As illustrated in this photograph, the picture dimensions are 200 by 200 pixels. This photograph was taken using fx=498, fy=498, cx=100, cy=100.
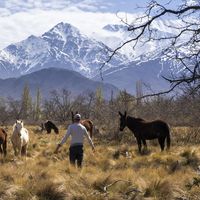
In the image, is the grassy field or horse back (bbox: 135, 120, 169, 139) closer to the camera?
the grassy field

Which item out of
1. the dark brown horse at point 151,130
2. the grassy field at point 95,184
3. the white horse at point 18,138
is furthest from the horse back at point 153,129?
the grassy field at point 95,184

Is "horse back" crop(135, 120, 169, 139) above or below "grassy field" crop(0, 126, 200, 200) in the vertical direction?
above

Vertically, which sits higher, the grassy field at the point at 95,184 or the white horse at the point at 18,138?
the white horse at the point at 18,138

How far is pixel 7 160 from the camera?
16219mm

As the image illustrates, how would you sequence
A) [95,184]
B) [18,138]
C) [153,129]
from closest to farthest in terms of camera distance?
[95,184] → [18,138] → [153,129]

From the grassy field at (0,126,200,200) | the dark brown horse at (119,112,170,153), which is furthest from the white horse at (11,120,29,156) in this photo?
the grassy field at (0,126,200,200)

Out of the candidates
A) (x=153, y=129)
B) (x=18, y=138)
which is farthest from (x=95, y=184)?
(x=153, y=129)

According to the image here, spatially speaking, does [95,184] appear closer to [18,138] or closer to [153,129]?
[18,138]

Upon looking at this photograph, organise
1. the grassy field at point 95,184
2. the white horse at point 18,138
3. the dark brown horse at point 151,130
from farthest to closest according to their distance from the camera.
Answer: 1. the dark brown horse at point 151,130
2. the white horse at point 18,138
3. the grassy field at point 95,184

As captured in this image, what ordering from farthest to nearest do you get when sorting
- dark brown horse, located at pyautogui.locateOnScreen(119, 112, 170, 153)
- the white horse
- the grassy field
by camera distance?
dark brown horse, located at pyautogui.locateOnScreen(119, 112, 170, 153), the white horse, the grassy field

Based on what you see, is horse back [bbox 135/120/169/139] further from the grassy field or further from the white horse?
the grassy field

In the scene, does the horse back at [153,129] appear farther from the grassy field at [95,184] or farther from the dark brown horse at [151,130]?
the grassy field at [95,184]

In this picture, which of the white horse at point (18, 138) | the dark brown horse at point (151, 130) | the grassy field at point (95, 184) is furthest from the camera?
the dark brown horse at point (151, 130)

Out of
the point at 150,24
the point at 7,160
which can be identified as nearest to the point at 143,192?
the point at 150,24
